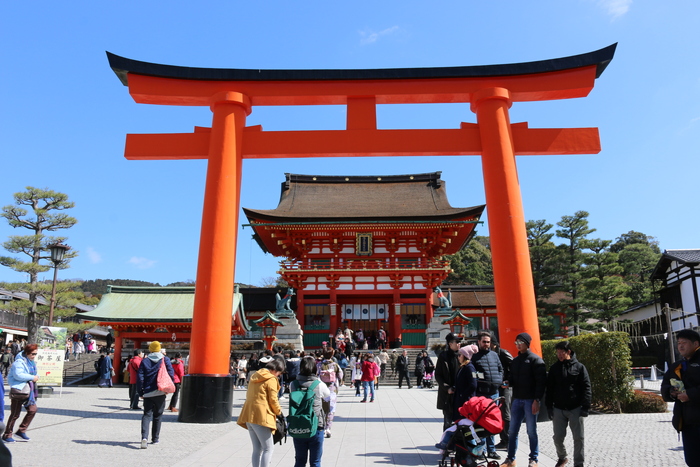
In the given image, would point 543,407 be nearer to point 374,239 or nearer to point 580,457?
point 580,457

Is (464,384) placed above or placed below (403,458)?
above

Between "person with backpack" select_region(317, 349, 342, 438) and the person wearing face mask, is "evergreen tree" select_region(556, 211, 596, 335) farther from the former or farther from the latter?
the person wearing face mask

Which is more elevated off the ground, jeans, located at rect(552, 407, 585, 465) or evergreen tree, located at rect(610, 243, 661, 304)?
evergreen tree, located at rect(610, 243, 661, 304)

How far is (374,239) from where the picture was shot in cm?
2803

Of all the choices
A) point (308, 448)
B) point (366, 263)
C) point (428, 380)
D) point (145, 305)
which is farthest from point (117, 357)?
point (308, 448)

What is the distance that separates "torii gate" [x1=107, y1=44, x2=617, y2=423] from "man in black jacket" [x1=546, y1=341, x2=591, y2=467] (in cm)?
462

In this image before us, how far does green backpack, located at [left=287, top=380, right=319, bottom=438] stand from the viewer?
4816mm

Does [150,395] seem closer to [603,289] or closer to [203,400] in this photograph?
[203,400]

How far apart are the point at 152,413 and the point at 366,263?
20048mm

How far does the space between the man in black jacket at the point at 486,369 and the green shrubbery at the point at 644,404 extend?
6530 millimetres

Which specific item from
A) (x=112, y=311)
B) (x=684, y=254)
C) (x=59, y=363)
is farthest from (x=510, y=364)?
(x=684, y=254)

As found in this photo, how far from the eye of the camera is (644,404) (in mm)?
11039

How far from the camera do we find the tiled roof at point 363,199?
87.6 ft

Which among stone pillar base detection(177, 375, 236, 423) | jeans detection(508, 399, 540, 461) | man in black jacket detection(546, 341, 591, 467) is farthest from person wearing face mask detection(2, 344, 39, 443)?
man in black jacket detection(546, 341, 591, 467)
